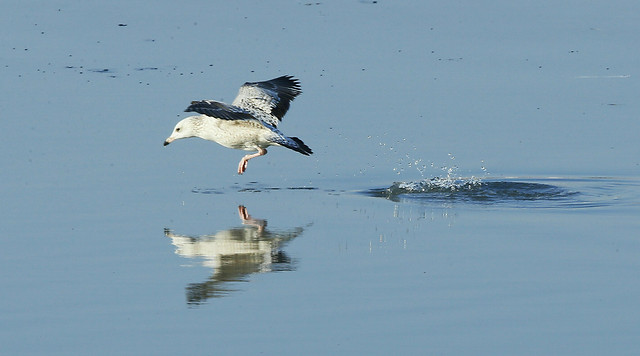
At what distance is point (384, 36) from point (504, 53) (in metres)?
2.08

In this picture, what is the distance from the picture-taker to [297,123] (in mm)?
16688

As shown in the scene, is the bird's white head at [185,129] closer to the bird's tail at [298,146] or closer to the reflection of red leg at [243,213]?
the bird's tail at [298,146]

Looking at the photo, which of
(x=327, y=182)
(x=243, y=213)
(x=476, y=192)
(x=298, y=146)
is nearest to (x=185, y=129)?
(x=298, y=146)

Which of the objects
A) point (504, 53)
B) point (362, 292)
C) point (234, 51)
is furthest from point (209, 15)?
point (362, 292)

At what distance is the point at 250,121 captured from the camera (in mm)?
15305

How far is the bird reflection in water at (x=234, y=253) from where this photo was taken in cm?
1007

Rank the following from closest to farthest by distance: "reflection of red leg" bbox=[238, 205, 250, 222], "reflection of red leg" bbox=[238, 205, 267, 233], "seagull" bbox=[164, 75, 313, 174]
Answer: "reflection of red leg" bbox=[238, 205, 267, 233]
"reflection of red leg" bbox=[238, 205, 250, 222]
"seagull" bbox=[164, 75, 313, 174]

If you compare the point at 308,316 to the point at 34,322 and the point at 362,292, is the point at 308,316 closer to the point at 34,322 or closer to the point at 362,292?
the point at 362,292

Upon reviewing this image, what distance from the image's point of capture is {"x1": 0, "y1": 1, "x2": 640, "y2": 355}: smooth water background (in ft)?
29.9

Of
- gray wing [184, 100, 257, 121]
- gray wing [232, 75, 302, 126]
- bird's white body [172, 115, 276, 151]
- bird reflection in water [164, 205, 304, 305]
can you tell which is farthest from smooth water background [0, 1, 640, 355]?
gray wing [184, 100, 257, 121]

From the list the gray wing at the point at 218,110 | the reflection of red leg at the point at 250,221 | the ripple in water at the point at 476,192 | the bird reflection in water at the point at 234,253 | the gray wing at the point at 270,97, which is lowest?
the bird reflection in water at the point at 234,253

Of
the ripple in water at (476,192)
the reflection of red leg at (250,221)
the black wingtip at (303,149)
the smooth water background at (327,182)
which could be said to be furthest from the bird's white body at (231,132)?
the reflection of red leg at (250,221)

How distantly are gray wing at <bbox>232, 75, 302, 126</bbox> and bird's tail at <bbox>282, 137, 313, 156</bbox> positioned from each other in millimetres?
1119

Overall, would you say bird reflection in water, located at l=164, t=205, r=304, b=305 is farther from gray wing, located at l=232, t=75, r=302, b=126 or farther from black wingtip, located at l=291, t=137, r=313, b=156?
gray wing, located at l=232, t=75, r=302, b=126
